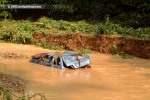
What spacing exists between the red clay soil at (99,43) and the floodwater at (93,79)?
0.75 metres

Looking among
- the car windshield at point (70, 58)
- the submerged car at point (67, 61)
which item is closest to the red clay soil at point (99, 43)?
the submerged car at point (67, 61)

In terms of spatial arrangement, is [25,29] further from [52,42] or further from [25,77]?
[25,77]

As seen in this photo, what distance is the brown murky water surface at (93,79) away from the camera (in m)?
11.0

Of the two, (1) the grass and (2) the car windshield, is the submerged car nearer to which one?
(2) the car windshield

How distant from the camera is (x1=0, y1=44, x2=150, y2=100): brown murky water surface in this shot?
434 inches

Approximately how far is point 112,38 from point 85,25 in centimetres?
242

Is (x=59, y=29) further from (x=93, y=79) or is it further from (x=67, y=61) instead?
(x=93, y=79)

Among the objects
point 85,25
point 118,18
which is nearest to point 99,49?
point 85,25

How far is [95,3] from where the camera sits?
883 inches

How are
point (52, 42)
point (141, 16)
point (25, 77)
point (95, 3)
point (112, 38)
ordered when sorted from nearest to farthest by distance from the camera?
point (25, 77), point (112, 38), point (52, 42), point (141, 16), point (95, 3)

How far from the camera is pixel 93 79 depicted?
13.0 meters

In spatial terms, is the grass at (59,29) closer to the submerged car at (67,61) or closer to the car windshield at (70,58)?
the submerged car at (67,61)

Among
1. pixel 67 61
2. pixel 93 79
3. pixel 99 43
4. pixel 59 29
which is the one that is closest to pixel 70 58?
pixel 67 61

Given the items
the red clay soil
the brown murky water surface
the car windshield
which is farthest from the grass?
the car windshield
